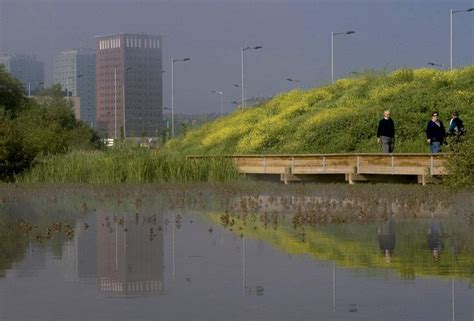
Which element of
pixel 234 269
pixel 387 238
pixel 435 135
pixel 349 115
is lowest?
pixel 234 269

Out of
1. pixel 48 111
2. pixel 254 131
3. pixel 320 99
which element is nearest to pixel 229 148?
pixel 254 131

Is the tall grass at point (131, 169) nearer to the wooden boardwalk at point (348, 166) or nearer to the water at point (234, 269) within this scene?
the wooden boardwalk at point (348, 166)

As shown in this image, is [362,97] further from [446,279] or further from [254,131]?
[446,279]

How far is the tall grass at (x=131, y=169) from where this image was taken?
113 feet

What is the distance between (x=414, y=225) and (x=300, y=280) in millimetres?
6716

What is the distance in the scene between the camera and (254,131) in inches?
2184

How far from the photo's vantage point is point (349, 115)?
47.0 metres

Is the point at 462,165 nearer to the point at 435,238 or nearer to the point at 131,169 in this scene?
the point at 435,238

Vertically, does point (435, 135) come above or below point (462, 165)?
above

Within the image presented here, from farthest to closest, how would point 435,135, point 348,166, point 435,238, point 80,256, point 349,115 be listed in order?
point 349,115 < point 348,166 < point 435,135 < point 435,238 < point 80,256

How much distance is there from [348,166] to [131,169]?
6789 mm

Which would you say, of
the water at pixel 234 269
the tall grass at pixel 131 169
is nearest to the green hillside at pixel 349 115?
the tall grass at pixel 131 169

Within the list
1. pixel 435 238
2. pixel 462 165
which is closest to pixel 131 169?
pixel 462 165

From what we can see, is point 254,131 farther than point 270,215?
Yes
